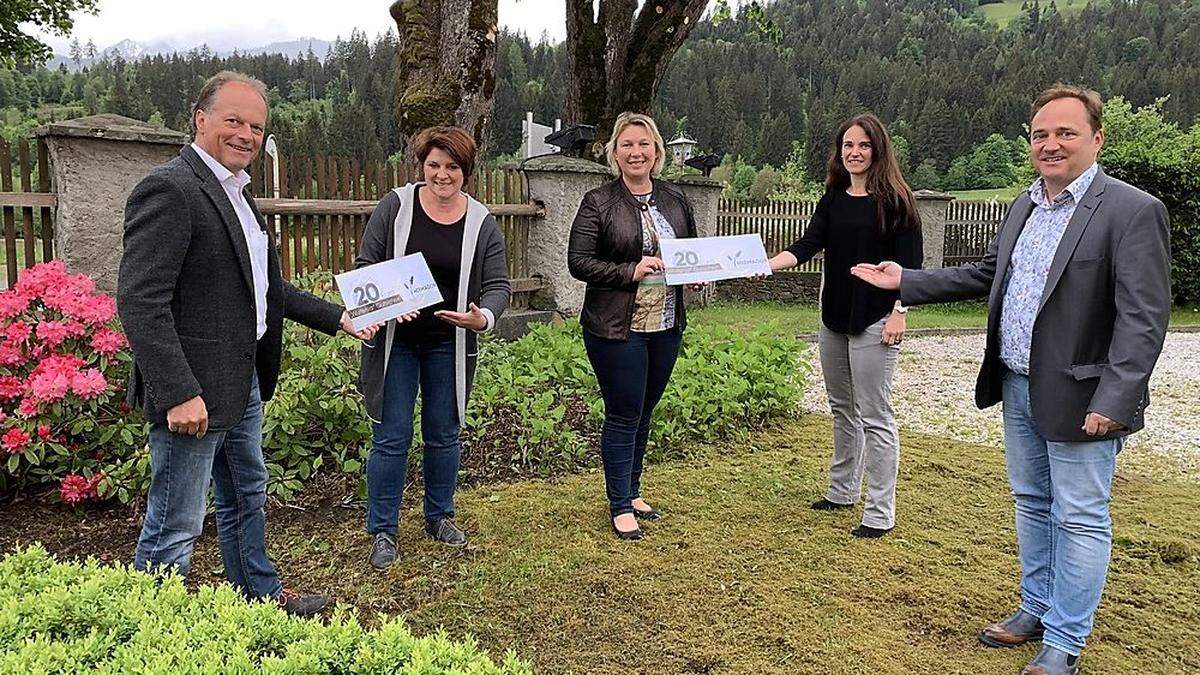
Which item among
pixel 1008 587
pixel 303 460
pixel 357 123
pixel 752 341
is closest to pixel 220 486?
pixel 303 460

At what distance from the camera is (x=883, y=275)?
3475 millimetres

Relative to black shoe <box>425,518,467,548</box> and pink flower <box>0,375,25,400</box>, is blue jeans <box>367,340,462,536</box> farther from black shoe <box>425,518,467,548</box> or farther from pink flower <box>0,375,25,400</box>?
pink flower <box>0,375,25,400</box>

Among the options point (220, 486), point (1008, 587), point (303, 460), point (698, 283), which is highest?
point (698, 283)

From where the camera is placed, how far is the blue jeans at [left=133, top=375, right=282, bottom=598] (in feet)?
8.46

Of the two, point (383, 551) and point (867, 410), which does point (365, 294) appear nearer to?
point (383, 551)

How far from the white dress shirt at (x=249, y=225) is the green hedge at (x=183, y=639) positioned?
1071 millimetres

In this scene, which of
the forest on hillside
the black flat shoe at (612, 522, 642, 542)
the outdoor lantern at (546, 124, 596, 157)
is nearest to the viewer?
the black flat shoe at (612, 522, 642, 542)

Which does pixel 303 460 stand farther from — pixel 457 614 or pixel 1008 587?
pixel 1008 587

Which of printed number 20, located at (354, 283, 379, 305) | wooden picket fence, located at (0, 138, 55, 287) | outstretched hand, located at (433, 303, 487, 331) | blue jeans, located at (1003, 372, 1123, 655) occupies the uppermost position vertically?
wooden picket fence, located at (0, 138, 55, 287)

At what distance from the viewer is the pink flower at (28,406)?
375cm

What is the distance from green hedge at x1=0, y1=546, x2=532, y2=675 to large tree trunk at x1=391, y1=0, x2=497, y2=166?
17.4ft

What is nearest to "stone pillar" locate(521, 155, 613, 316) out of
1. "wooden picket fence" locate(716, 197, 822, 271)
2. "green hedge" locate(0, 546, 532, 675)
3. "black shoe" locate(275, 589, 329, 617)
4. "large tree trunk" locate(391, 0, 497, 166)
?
"large tree trunk" locate(391, 0, 497, 166)

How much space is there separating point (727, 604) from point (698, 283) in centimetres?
144

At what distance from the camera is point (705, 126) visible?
151 feet
